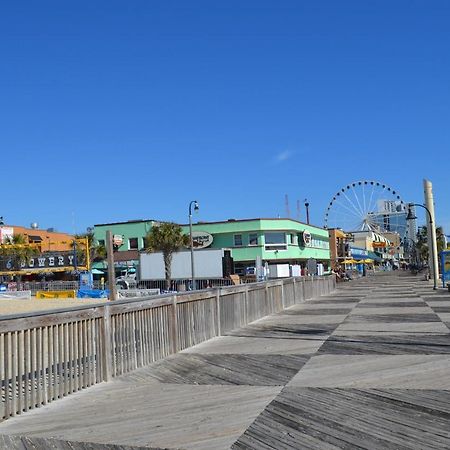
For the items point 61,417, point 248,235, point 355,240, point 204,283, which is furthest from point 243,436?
point 355,240

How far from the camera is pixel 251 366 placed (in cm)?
871

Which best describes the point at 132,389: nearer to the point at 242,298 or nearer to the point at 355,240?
the point at 242,298

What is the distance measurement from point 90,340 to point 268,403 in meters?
2.68

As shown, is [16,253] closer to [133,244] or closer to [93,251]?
[93,251]

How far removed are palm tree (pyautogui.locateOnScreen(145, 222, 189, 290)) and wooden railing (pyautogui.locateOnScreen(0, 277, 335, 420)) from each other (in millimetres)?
35817

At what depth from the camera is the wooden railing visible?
20.8 ft

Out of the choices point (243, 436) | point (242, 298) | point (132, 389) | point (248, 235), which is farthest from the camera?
point (248, 235)

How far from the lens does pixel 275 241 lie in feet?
198

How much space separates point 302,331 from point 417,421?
757cm

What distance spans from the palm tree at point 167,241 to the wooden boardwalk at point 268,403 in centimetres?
3773

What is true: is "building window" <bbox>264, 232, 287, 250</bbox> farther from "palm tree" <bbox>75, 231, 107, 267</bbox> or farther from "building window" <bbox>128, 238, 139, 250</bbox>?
"palm tree" <bbox>75, 231, 107, 267</bbox>

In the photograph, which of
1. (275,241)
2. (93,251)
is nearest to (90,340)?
(275,241)


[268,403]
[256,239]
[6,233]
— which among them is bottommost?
[268,403]

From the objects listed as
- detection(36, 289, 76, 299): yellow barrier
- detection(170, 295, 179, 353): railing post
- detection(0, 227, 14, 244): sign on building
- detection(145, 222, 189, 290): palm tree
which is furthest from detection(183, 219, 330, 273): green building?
detection(170, 295, 179, 353): railing post
